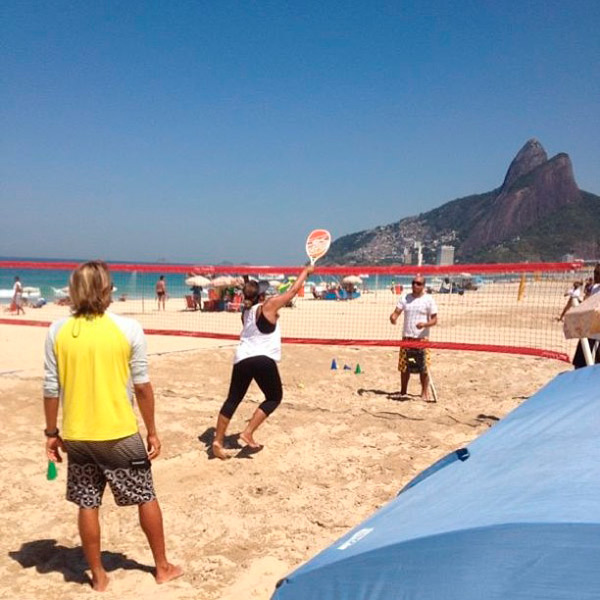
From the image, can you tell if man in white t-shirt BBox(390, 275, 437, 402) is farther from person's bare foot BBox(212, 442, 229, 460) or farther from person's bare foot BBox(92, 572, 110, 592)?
person's bare foot BBox(92, 572, 110, 592)

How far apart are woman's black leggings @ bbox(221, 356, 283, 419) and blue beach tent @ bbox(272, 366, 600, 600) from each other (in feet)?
8.62

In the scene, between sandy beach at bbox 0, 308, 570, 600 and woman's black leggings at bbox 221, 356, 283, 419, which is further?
woman's black leggings at bbox 221, 356, 283, 419

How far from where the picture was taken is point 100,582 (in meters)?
3.12

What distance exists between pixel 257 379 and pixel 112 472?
2.20 metres

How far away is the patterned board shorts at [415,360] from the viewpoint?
728cm

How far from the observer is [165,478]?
4789 millimetres

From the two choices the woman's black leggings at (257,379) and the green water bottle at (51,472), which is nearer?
the green water bottle at (51,472)

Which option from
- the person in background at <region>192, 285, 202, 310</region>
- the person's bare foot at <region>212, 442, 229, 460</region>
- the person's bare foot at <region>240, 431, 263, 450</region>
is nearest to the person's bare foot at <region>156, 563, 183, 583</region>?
the person's bare foot at <region>212, 442, 229, 460</region>

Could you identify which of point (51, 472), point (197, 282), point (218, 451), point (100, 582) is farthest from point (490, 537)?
point (197, 282)

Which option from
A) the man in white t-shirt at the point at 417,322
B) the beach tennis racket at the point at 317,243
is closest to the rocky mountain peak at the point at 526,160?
Answer: the man in white t-shirt at the point at 417,322

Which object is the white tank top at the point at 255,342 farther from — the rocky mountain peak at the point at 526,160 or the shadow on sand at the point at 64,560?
the rocky mountain peak at the point at 526,160

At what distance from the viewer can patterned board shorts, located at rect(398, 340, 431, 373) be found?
7.28 meters

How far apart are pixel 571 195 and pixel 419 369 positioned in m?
155

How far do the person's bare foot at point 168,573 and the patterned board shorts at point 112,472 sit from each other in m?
0.51
